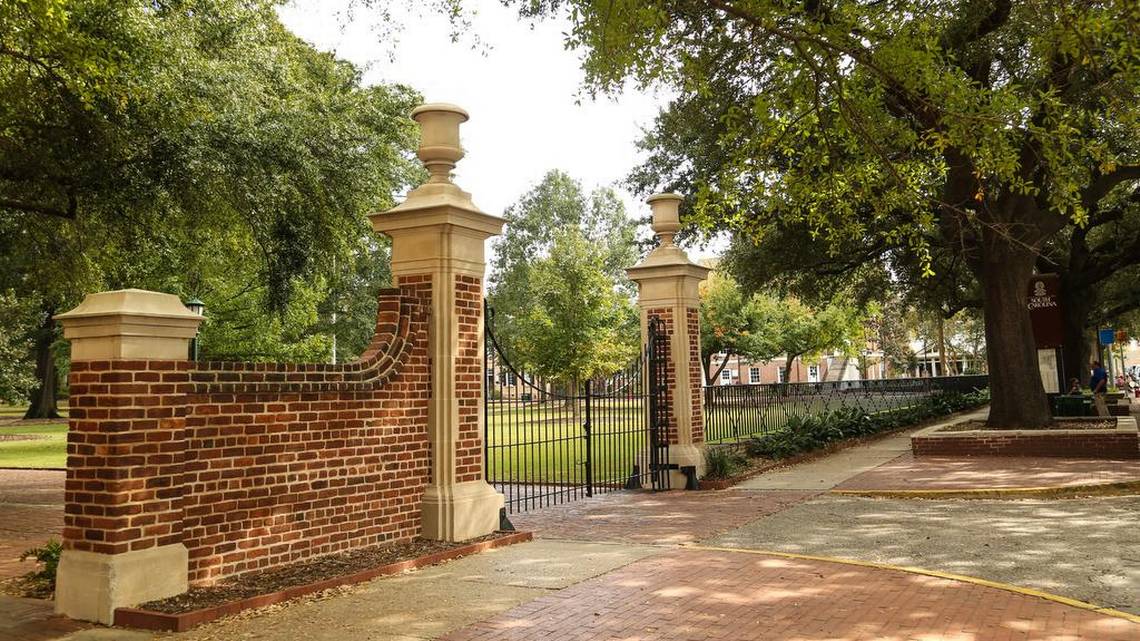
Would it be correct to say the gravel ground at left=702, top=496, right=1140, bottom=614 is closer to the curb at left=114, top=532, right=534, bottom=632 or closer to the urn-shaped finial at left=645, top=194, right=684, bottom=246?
the curb at left=114, top=532, right=534, bottom=632

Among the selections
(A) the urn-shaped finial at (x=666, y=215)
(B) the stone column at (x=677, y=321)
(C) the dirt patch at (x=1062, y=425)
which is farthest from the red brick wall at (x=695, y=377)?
(C) the dirt patch at (x=1062, y=425)

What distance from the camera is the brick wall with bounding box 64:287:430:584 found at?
5250 millimetres

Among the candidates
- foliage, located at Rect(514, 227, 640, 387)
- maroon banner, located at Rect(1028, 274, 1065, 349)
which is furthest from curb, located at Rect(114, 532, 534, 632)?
foliage, located at Rect(514, 227, 640, 387)

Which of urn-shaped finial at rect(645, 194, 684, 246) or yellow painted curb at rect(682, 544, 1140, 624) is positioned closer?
yellow painted curb at rect(682, 544, 1140, 624)

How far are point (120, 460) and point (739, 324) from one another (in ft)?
138

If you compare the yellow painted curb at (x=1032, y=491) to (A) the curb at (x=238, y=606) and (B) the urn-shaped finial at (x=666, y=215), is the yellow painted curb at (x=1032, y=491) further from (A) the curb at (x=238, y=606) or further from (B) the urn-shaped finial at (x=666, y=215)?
(A) the curb at (x=238, y=606)

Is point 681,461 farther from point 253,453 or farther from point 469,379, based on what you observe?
point 253,453

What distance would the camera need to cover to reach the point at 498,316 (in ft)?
188

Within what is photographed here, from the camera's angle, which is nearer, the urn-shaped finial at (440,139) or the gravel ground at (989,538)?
the gravel ground at (989,538)

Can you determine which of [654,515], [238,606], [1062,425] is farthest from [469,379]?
[1062,425]

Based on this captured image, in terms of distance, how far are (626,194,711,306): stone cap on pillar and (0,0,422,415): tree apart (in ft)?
16.6

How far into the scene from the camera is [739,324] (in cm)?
4562

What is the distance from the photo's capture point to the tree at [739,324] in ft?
147

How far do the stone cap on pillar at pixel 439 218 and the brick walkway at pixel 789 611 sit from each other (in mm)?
3345
